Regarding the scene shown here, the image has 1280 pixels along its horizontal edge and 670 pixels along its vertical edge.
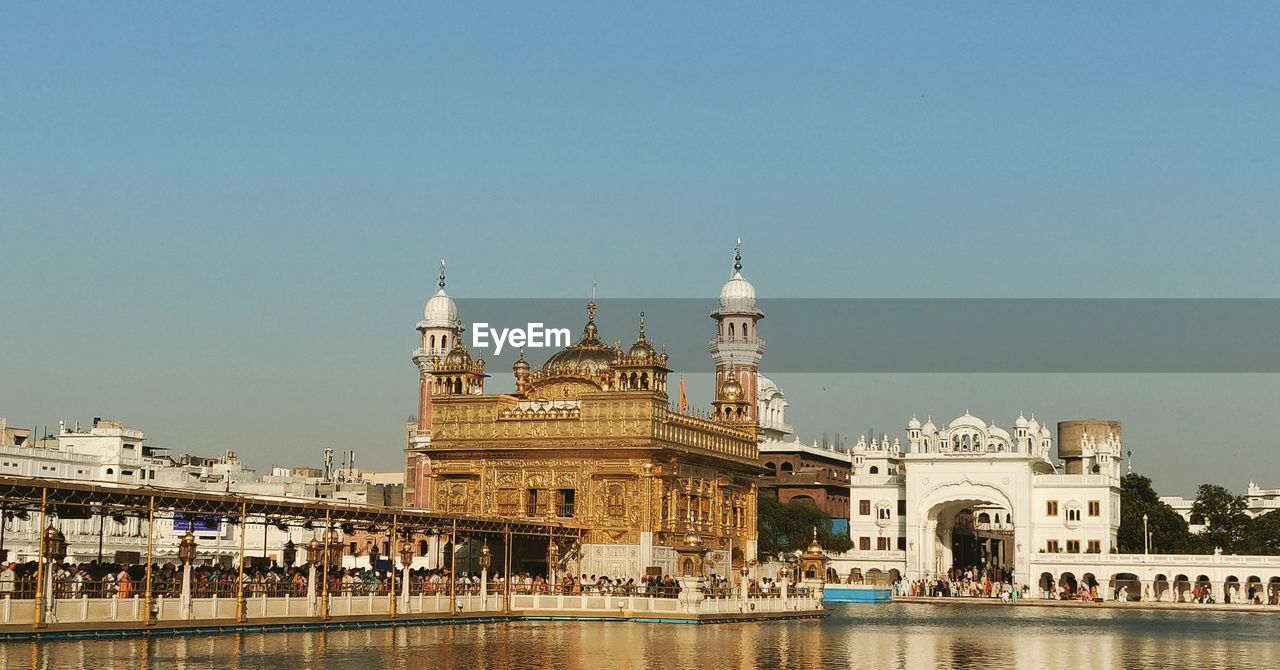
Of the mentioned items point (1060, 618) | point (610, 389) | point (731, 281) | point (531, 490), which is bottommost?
point (1060, 618)

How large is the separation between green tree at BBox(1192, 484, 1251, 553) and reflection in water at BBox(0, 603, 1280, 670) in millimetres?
44956

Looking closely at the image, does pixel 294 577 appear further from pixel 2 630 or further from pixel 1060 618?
pixel 1060 618

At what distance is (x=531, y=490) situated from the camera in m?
59.0

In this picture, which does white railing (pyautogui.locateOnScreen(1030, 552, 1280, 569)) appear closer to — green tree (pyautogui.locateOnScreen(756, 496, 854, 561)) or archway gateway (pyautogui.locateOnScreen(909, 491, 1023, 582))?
archway gateway (pyautogui.locateOnScreen(909, 491, 1023, 582))

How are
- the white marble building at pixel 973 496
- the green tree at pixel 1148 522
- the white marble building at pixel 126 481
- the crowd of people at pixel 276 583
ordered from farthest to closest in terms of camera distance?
the green tree at pixel 1148 522, the white marble building at pixel 973 496, the white marble building at pixel 126 481, the crowd of people at pixel 276 583

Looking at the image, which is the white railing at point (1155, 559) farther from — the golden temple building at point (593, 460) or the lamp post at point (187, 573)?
the lamp post at point (187, 573)

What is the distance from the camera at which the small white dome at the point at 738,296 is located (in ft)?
373

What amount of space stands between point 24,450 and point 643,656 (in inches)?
2205

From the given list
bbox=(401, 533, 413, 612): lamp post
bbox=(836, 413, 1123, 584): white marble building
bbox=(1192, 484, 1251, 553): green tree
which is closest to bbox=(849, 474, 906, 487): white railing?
bbox=(836, 413, 1123, 584): white marble building

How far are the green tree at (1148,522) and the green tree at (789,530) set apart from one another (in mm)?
15780

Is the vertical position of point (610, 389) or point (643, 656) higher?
point (610, 389)

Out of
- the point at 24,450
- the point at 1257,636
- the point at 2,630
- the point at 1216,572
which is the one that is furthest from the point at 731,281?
the point at 2,630

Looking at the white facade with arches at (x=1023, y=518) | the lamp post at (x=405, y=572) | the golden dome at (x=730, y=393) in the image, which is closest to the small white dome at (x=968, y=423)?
the white facade with arches at (x=1023, y=518)

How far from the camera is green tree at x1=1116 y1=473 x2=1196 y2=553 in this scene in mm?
93938
